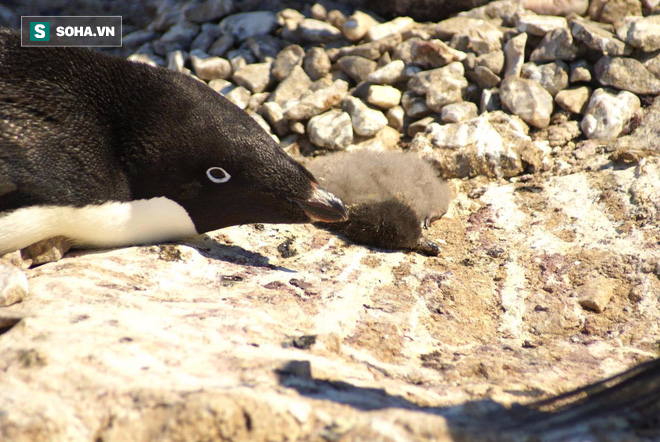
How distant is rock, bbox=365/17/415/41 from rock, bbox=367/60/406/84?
1.54 feet

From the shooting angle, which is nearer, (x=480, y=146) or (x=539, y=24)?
(x=480, y=146)

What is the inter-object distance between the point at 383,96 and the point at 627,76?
180 cm

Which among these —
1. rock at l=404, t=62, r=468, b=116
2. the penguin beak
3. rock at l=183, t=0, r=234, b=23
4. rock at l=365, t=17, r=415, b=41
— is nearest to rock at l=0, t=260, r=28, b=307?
the penguin beak

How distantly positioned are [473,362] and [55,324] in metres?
1.44

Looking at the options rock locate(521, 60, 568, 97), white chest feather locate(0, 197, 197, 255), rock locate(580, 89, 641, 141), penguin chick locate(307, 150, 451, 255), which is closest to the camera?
white chest feather locate(0, 197, 197, 255)

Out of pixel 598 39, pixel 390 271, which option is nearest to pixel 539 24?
pixel 598 39

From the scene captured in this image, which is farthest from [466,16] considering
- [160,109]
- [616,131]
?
[160,109]

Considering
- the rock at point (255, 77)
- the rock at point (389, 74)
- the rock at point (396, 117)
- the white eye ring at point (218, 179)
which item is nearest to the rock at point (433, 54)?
A: the rock at point (389, 74)

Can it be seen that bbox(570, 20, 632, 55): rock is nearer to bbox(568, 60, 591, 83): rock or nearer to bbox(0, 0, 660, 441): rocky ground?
bbox(0, 0, 660, 441): rocky ground

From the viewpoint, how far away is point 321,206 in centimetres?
305

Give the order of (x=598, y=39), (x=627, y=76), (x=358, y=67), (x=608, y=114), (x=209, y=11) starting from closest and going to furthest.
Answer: (x=608, y=114)
(x=627, y=76)
(x=598, y=39)
(x=358, y=67)
(x=209, y=11)

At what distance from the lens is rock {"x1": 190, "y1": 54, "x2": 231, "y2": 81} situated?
531 cm

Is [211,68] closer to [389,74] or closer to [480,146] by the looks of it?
[389,74]

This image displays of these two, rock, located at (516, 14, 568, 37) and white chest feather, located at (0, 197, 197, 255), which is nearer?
white chest feather, located at (0, 197, 197, 255)
